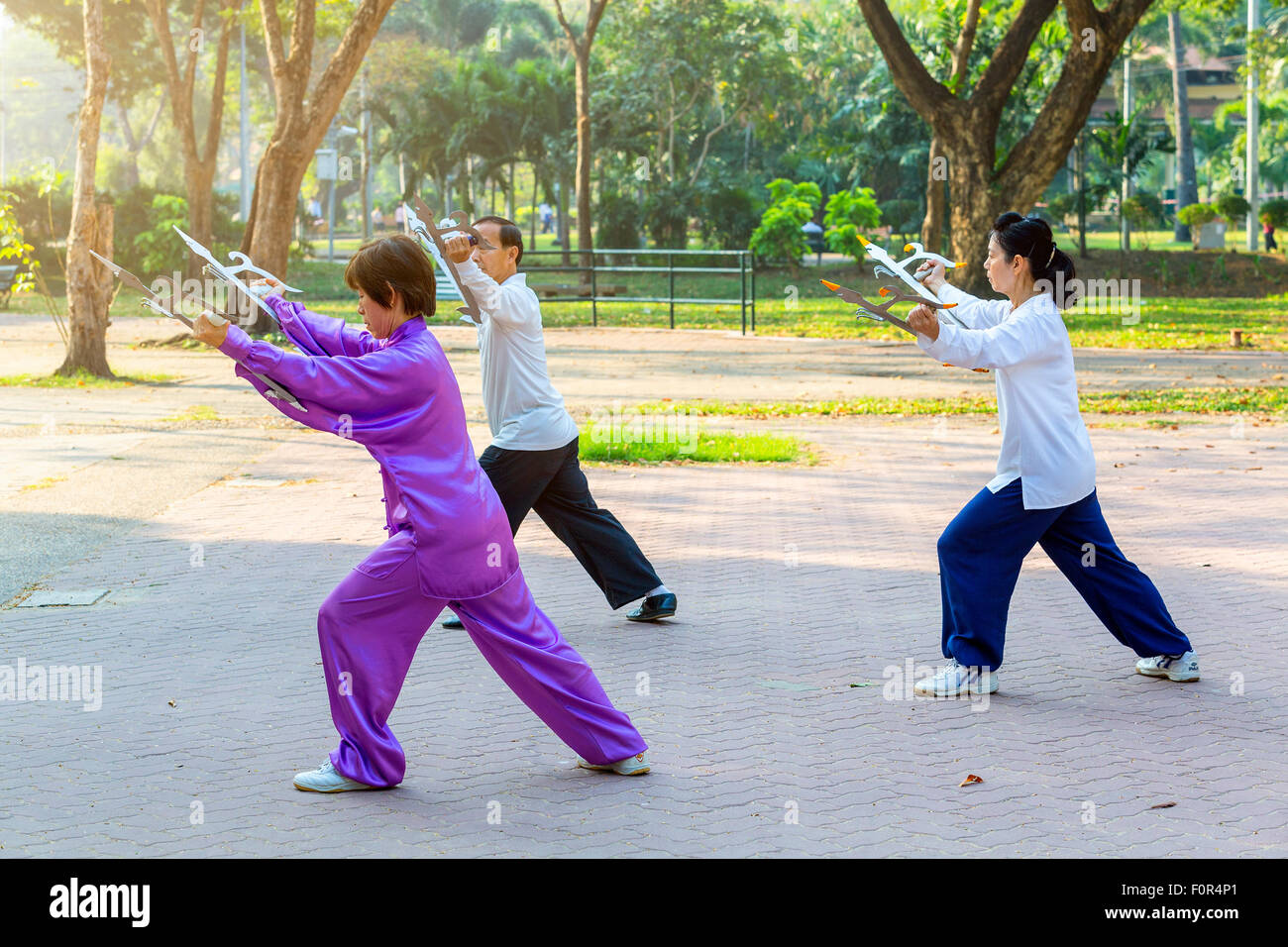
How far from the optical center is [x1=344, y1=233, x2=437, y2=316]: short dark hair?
421 cm

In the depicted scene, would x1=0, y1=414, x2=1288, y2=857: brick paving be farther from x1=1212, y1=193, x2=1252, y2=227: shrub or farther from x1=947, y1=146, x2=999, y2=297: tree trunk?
x1=1212, y1=193, x2=1252, y2=227: shrub

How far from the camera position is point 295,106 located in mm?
18594

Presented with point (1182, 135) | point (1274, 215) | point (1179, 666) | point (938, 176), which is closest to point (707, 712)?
point (1179, 666)

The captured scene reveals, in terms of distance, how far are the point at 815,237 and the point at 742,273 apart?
57.3 ft

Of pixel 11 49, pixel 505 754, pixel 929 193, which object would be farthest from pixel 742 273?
pixel 11 49

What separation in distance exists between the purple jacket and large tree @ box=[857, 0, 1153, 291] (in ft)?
60.9

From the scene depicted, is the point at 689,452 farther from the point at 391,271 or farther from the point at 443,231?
the point at 391,271

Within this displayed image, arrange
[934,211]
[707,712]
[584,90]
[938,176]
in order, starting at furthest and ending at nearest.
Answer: [584,90] → [934,211] → [938,176] → [707,712]

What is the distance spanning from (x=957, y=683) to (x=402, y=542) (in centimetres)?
240

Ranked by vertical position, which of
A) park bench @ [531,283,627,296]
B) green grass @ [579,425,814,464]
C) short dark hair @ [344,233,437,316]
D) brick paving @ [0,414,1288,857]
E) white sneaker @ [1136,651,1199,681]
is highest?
short dark hair @ [344,233,437,316]

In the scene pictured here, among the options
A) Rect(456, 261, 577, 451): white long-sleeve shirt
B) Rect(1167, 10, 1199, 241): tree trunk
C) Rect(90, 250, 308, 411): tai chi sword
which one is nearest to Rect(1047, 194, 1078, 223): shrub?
Rect(1167, 10, 1199, 241): tree trunk

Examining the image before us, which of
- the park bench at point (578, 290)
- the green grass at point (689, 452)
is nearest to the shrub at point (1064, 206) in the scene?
the park bench at point (578, 290)

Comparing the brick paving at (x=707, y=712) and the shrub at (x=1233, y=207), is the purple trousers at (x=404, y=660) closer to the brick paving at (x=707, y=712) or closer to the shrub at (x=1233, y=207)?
the brick paving at (x=707, y=712)

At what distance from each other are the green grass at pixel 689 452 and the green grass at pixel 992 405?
209cm
